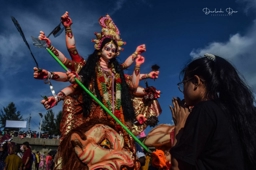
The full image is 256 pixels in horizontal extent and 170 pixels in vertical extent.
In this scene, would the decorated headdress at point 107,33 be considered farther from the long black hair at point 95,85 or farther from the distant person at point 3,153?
the distant person at point 3,153

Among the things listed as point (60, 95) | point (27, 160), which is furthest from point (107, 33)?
point (27, 160)

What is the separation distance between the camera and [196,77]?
5.24ft

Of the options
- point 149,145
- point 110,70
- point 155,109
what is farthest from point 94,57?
point 149,145

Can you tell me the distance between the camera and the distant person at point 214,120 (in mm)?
1397

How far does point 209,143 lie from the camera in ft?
4.68

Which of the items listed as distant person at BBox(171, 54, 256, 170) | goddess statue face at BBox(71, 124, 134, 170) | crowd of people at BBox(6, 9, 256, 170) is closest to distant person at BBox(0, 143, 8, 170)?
crowd of people at BBox(6, 9, 256, 170)

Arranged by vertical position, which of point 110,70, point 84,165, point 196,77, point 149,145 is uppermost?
point 110,70

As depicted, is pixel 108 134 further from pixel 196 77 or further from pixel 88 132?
pixel 196 77

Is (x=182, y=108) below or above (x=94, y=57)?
below

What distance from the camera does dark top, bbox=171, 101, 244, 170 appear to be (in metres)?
1.39

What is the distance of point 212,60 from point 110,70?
2.17m

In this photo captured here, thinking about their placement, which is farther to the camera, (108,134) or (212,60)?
(108,134)

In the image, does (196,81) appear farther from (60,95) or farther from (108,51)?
(108,51)

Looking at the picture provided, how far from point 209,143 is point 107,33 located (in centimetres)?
269
